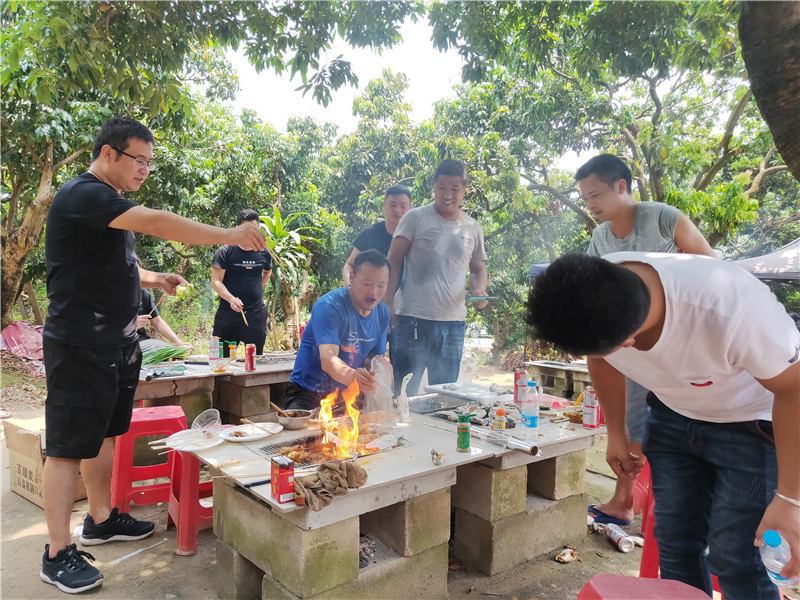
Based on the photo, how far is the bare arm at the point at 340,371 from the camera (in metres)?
2.60

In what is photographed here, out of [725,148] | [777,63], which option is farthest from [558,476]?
[725,148]

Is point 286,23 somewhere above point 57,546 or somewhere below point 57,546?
above

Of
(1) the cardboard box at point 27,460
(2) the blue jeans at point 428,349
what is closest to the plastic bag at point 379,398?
(2) the blue jeans at point 428,349

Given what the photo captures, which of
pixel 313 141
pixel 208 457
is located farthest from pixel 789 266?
pixel 313 141

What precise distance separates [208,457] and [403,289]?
2250 millimetres

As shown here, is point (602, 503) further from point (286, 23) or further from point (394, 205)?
point (286, 23)

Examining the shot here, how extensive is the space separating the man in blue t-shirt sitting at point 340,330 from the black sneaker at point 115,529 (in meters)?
1.08

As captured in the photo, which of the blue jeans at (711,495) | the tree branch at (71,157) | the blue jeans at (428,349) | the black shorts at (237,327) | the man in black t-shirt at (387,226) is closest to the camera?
the blue jeans at (711,495)

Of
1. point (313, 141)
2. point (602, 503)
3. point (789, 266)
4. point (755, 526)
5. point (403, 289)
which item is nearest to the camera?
point (755, 526)

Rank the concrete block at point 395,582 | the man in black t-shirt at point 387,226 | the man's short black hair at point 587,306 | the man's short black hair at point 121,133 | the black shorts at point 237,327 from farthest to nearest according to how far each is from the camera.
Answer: the black shorts at point 237,327 < the man in black t-shirt at point 387,226 < the man's short black hair at point 121,133 < the concrete block at point 395,582 < the man's short black hair at point 587,306

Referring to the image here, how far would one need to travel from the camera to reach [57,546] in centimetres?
228

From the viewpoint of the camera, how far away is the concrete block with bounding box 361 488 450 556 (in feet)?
7.04

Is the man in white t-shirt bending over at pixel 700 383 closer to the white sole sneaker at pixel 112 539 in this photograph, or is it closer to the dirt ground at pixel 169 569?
the dirt ground at pixel 169 569

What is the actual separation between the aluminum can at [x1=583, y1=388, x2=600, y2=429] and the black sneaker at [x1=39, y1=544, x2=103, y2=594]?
106 inches
